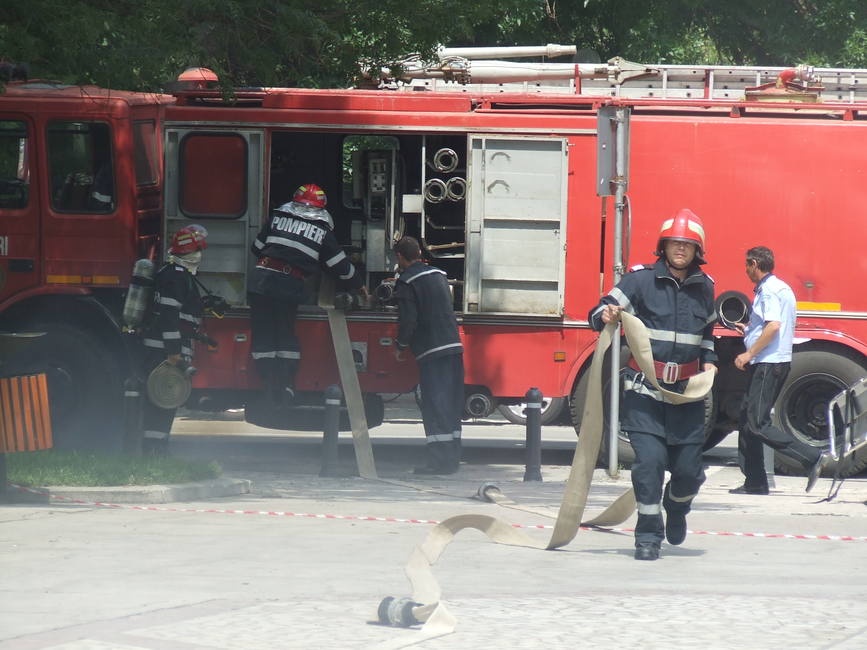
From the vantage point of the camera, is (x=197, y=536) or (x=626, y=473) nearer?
(x=197, y=536)

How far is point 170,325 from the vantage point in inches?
428

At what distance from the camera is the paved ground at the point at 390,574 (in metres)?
5.90

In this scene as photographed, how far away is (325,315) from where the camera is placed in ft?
38.9

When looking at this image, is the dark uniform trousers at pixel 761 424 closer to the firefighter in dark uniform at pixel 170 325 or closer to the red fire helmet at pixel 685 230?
the red fire helmet at pixel 685 230

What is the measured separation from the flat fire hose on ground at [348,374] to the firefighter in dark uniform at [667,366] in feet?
12.2

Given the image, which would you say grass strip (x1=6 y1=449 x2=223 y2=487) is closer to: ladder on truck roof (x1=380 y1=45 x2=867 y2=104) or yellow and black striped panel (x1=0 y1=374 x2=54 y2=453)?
yellow and black striped panel (x1=0 y1=374 x2=54 y2=453)

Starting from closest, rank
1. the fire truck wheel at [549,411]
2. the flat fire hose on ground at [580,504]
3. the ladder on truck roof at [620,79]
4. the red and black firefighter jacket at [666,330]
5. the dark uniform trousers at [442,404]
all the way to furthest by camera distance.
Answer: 1. the flat fire hose on ground at [580,504]
2. the red and black firefighter jacket at [666,330]
3. the dark uniform trousers at [442,404]
4. the ladder on truck roof at [620,79]
5. the fire truck wheel at [549,411]

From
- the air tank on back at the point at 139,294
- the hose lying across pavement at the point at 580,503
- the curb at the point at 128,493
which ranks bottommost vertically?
the curb at the point at 128,493

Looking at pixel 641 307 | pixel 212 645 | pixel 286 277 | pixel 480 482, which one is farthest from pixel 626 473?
pixel 212 645

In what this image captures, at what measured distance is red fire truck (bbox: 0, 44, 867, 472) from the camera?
11656mm

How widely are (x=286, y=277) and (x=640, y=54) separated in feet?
28.6

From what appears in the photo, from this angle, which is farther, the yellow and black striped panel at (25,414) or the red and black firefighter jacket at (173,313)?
the red and black firefighter jacket at (173,313)

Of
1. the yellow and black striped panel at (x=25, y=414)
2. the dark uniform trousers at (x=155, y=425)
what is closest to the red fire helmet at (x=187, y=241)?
the dark uniform trousers at (x=155, y=425)

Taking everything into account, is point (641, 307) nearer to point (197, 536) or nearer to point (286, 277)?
point (197, 536)
